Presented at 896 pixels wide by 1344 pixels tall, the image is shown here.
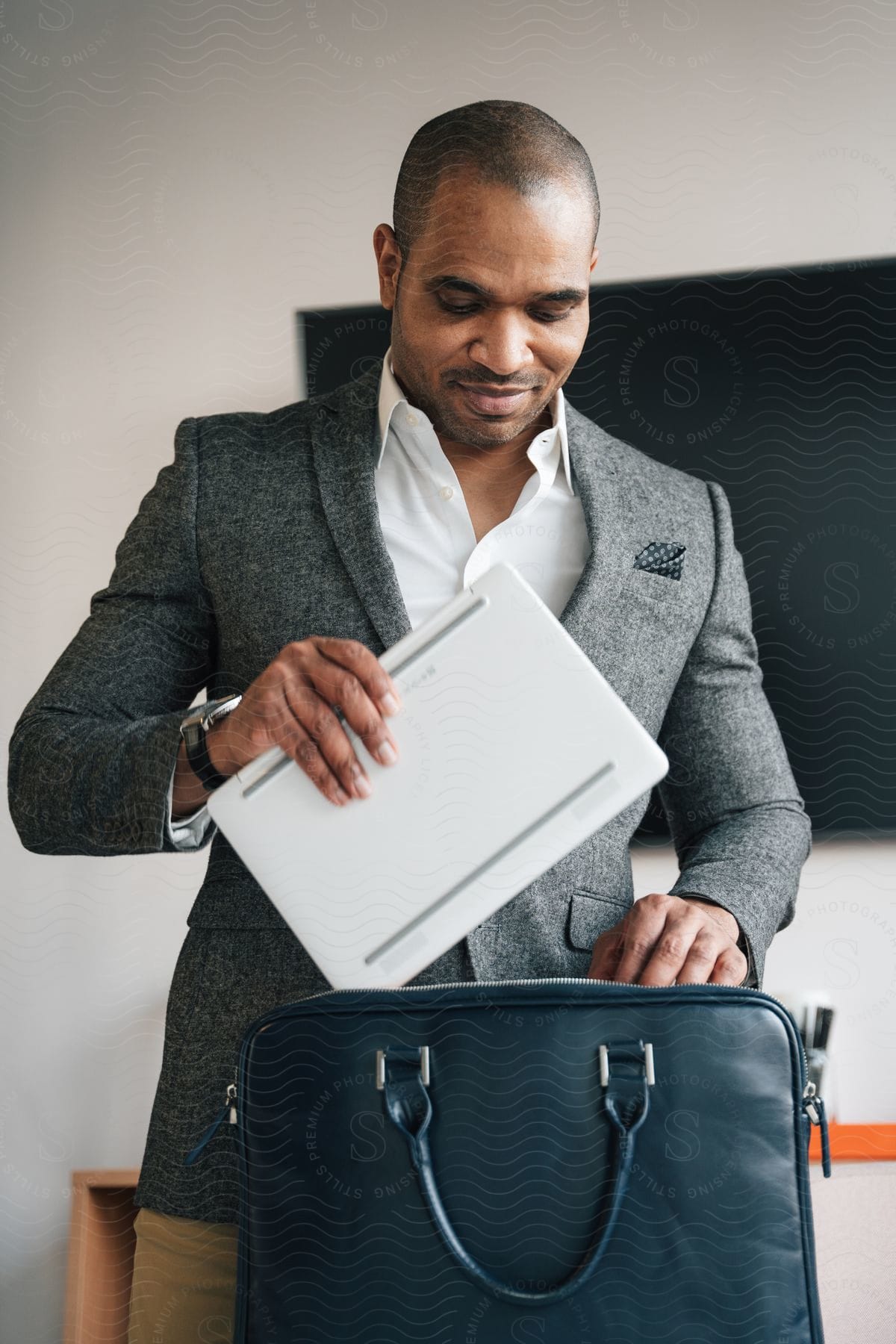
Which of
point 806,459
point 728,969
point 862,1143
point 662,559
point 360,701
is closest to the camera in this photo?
point 360,701

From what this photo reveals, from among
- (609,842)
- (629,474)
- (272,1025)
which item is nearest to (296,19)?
(629,474)

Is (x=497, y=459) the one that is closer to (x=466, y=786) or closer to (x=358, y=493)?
(x=358, y=493)

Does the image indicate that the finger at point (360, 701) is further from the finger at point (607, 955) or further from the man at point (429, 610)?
the finger at point (607, 955)

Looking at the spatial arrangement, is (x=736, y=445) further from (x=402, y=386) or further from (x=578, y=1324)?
(x=578, y=1324)

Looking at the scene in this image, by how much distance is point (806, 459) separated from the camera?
1224 mm

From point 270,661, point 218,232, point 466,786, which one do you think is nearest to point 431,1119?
point 466,786

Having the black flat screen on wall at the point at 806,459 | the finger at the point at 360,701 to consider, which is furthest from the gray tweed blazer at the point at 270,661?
the black flat screen on wall at the point at 806,459

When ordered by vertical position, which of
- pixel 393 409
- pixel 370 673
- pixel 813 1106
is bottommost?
pixel 813 1106

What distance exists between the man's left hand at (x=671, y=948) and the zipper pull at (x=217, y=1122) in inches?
8.0

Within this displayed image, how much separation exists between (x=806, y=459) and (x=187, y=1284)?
95cm

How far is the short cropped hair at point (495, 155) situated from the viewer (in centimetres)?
67

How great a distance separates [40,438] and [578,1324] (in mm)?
1076

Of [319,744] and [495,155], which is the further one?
[495,155]

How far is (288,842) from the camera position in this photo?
55 centimetres
